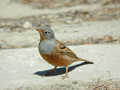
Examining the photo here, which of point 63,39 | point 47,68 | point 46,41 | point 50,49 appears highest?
point 46,41

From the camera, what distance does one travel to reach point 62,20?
10.6 m

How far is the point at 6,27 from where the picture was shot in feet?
32.5

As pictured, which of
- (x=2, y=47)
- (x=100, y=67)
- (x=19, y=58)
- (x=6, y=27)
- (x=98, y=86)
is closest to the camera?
(x=98, y=86)

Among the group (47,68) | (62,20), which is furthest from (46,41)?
(62,20)

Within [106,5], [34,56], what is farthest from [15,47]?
[106,5]

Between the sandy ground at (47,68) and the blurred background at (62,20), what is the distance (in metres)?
0.81

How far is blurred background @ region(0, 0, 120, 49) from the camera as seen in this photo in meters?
8.58

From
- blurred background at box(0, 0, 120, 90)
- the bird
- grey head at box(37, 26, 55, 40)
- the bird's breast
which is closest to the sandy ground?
blurred background at box(0, 0, 120, 90)

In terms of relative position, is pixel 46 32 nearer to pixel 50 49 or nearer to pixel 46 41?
pixel 46 41

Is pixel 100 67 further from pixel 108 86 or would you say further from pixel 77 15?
pixel 77 15

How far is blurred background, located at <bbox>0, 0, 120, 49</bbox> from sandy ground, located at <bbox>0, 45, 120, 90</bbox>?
809mm

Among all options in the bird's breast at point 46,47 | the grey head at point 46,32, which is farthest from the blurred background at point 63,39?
the grey head at point 46,32

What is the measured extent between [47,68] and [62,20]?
4.09 m

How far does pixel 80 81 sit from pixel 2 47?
294 cm
